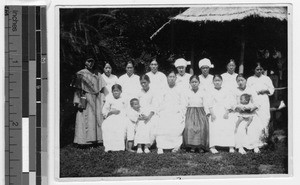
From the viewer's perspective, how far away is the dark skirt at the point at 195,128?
1.83 meters

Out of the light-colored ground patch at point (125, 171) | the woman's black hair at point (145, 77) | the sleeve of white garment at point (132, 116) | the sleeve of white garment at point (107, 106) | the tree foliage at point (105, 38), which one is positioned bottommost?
the light-colored ground patch at point (125, 171)

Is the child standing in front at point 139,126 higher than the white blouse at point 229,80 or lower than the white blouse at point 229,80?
lower

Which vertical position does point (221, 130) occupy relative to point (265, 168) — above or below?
above

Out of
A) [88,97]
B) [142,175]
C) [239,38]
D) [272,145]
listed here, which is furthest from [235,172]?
[88,97]

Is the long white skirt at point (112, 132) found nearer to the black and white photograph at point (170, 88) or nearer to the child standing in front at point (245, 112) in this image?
the black and white photograph at point (170, 88)

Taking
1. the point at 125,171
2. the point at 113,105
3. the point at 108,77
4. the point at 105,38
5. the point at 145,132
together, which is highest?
the point at 105,38

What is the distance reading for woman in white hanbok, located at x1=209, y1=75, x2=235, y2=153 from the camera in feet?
6.04

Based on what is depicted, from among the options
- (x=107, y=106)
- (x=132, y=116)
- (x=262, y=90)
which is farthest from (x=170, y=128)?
(x=262, y=90)

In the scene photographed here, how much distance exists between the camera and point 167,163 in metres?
1.83

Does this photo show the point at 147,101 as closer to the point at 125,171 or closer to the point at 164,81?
the point at 164,81

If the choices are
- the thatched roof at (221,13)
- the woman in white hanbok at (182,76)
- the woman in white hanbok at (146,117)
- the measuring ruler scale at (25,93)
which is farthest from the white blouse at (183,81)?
the measuring ruler scale at (25,93)

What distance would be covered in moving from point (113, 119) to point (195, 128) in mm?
309

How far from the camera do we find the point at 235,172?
1.84 meters
